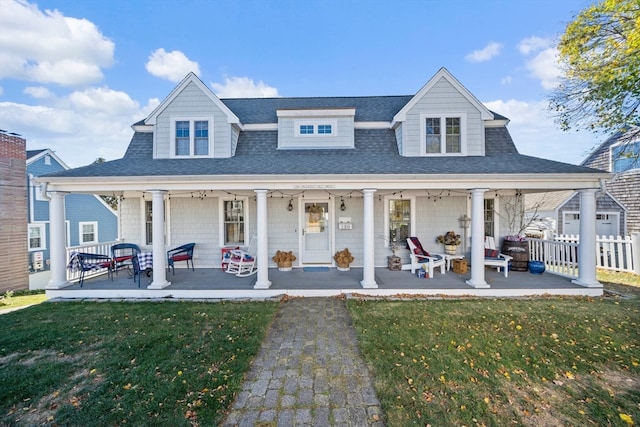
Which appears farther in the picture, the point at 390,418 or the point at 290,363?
the point at 290,363

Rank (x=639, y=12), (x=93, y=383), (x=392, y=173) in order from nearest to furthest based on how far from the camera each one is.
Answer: (x=93, y=383)
(x=392, y=173)
(x=639, y=12)

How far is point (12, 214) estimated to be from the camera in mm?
9633

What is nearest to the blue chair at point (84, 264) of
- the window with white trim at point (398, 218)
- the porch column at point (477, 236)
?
the window with white trim at point (398, 218)

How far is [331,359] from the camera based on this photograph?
385cm

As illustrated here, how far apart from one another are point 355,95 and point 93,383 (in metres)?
12.0

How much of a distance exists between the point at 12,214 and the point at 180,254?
22.2 feet

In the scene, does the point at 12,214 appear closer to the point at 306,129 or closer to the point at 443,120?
the point at 306,129

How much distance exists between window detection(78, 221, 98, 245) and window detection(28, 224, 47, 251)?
8.49 feet

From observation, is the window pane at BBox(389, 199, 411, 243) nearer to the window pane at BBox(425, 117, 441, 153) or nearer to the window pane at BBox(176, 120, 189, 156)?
the window pane at BBox(425, 117, 441, 153)

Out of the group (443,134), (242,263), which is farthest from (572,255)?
(242,263)

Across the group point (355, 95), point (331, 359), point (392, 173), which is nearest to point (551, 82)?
point (355, 95)

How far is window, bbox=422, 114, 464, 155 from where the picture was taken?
8.66 meters

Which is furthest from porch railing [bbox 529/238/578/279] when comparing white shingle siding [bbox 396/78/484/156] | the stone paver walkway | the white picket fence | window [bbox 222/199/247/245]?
window [bbox 222/199/247/245]

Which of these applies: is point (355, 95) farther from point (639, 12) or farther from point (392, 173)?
point (639, 12)
